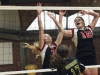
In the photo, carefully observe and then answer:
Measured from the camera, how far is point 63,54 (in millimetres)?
2287

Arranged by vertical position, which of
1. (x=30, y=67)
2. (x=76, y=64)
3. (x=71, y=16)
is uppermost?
(x=71, y=16)

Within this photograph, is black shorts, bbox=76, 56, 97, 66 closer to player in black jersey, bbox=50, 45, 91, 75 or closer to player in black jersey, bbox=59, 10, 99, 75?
player in black jersey, bbox=59, 10, 99, 75

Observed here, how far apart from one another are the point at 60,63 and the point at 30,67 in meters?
3.68

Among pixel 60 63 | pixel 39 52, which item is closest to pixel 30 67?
pixel 39 52

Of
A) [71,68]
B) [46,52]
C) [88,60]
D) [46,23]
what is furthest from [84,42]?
[46,23]

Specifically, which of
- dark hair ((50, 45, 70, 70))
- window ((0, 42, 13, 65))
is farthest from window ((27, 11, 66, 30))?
dark hair ((50, 45, 70, 70))

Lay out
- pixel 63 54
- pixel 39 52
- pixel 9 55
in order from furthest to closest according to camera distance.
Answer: pixel 9 55, pixel 39 52, pixel 63 54

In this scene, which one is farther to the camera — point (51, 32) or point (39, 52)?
point (51, 32)

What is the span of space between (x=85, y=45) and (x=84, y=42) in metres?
0.04

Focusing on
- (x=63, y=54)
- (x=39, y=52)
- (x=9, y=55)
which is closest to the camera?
(x=63, y=54)

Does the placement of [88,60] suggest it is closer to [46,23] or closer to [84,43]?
[84,43]

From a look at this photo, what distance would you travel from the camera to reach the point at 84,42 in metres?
2.96

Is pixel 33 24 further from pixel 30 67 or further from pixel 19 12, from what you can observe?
pixel 30 67

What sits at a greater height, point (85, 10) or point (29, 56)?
point (85, 10)
